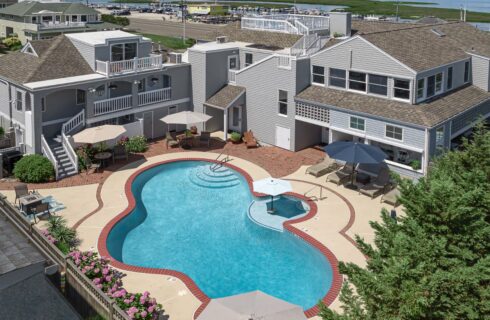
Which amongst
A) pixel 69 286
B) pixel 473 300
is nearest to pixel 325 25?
pixel 69 286

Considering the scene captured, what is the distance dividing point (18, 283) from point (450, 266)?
36.3ft

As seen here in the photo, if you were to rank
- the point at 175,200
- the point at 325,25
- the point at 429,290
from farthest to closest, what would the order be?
the point at 325,25 < the point at 175,200 < the point at 429,290

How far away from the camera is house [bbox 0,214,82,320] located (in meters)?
14.1

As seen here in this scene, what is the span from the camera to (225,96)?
129ft

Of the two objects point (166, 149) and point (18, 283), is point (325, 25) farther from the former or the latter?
point (18, 283)

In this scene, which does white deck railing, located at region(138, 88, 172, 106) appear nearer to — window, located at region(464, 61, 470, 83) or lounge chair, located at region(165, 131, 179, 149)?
lounge chair, located at region(165, 131, 179, 149)

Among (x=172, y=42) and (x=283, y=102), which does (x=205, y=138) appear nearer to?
(x=283, y=102)

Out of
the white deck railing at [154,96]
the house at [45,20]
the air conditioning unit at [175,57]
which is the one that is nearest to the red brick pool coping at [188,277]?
the white deck railing at [154,96]

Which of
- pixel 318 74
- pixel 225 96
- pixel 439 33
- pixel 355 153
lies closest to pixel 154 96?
pixel 225 96

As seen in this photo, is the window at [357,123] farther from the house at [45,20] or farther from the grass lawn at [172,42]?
the house at [45,20]

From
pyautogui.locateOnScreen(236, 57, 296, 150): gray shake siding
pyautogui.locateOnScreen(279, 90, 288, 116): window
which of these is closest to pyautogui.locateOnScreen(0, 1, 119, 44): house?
pyautogui.locateOnScreen(236, 57, 296, 150): gray shake siding

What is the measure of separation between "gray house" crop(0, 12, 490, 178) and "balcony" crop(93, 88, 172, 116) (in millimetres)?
77

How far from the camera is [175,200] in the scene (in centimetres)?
2970

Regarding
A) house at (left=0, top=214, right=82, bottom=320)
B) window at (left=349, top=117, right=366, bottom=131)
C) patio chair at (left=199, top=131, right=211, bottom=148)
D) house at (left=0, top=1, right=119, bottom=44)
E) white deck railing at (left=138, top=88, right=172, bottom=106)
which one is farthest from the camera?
house at (left=0, top=1, right=119, bottom=44)
